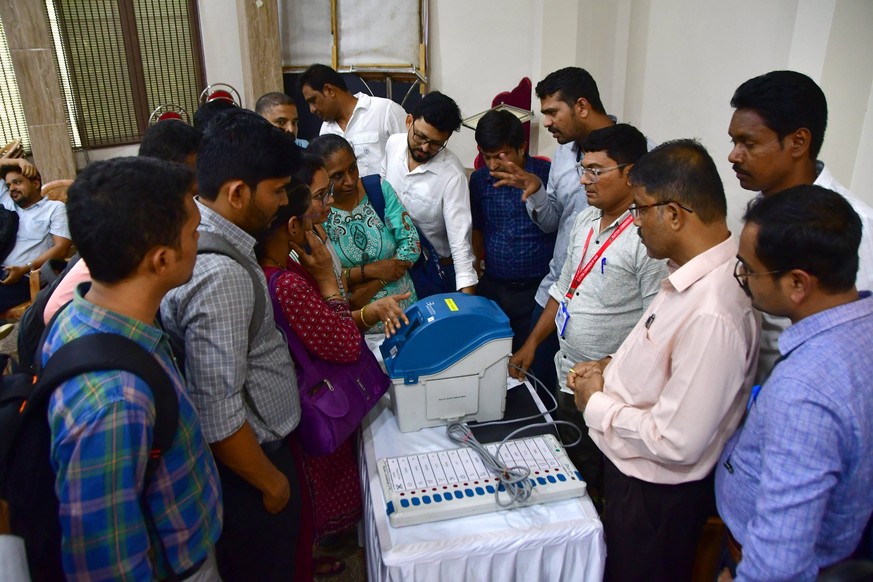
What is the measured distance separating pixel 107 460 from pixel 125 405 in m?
0.09

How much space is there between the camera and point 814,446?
3.08 ft

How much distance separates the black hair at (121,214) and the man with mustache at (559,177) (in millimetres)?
1547

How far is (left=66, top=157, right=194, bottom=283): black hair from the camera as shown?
94 centimetres

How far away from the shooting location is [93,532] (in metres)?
0.90

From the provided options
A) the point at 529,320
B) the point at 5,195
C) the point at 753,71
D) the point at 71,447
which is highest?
the point at 753,71

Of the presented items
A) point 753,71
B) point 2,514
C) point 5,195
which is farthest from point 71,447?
point 5,195

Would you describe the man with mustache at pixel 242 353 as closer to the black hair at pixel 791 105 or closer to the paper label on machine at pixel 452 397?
the paper label on machine at pixel 452 397

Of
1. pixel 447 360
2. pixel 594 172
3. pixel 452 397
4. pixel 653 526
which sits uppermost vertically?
pixel 594 172

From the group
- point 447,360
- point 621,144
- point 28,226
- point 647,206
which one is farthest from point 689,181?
point 28,226

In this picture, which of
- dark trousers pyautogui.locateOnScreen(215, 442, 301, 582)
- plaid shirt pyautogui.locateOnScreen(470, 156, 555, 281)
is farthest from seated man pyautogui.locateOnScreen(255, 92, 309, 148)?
dark trousers pyautogui.locateOnScreen(215, 442, 301, 582)

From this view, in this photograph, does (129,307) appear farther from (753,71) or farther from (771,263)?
(753,71)

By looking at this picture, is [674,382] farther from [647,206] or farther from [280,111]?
[280,111]

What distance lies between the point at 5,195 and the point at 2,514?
11.8ft

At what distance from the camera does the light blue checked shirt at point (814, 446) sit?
944mm
